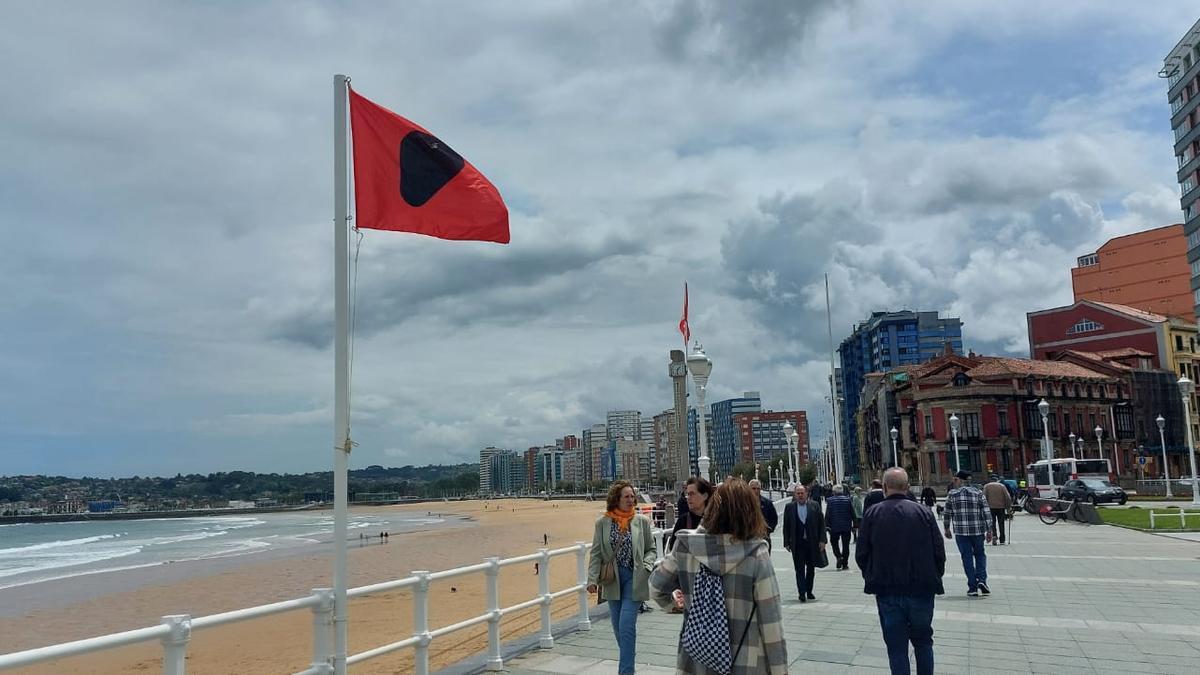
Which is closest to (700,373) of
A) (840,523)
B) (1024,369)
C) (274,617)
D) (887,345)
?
(840,523)

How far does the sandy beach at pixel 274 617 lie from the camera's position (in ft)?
48.0

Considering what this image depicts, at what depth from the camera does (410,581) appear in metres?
6.93

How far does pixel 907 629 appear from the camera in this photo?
6.05m

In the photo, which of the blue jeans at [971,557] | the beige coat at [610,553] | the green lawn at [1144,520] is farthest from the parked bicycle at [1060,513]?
the beige coat at [610,553]

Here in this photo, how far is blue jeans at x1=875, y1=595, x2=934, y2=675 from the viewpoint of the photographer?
5.98 meters

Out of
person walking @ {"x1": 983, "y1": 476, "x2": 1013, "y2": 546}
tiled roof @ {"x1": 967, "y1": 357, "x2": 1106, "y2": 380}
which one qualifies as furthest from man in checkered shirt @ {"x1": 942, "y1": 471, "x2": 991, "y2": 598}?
tiled roof @ {"x1": 967, "y1": 357, "x2": 1106, "y2": 380}

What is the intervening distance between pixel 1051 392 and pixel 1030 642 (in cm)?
6815

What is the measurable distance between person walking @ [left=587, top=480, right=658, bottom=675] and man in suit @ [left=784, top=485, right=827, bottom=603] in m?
4.74

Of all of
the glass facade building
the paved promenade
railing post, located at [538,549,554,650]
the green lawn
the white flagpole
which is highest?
the glass facade building

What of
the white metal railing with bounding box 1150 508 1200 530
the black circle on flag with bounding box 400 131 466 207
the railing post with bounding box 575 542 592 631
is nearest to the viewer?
the black circle on flag with bounding box 400 131 466 207

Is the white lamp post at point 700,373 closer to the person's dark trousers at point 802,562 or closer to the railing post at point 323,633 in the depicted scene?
the person's dark trousers at point 802,562

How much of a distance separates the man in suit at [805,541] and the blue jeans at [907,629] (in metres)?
5.42

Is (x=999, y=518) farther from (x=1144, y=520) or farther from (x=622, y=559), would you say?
(x=622, y=559)

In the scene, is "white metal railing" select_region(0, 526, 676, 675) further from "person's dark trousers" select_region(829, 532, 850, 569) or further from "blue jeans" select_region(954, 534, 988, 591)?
"person's dark trousers" select_region(829, 532, 850, 569)
